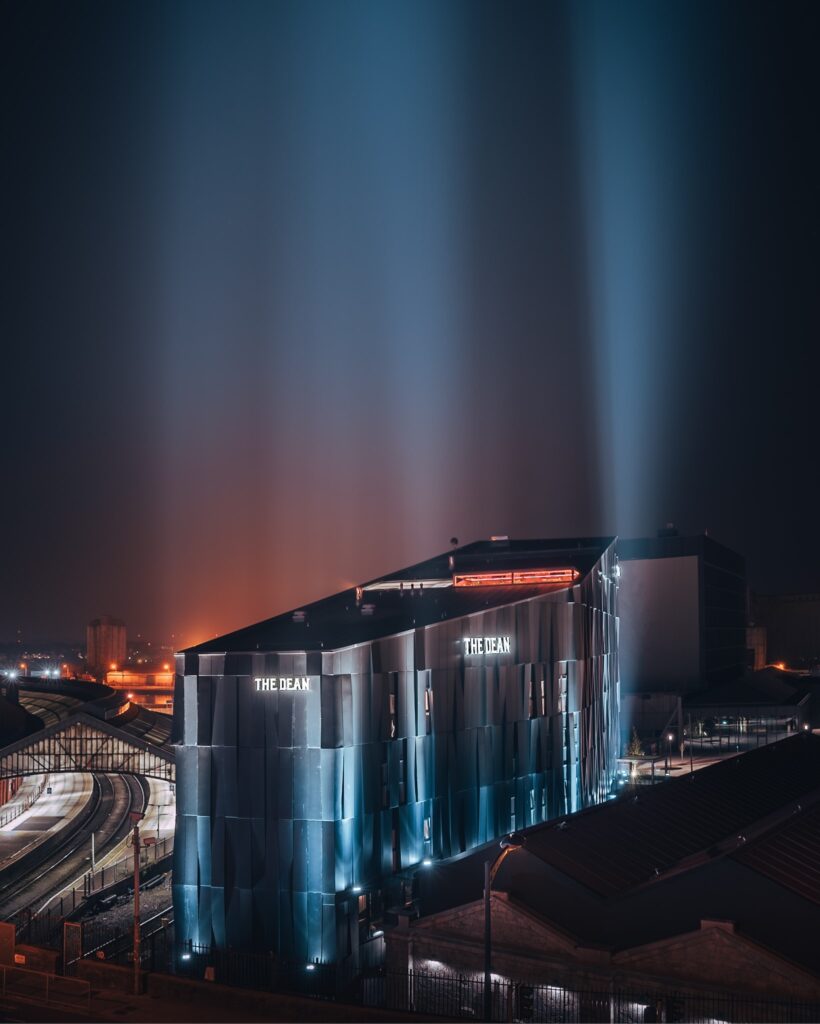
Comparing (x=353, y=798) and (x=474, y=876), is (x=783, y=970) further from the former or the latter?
(x=353, y=798)

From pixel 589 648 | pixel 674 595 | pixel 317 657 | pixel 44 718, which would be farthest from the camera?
pixel 674 595

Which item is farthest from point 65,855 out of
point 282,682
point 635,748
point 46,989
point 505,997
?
point 635,748

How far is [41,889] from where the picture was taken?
66.8 meters

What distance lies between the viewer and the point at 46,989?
3653cm

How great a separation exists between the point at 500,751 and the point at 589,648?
16898 millimetres

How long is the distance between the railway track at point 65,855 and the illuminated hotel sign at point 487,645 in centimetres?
2519

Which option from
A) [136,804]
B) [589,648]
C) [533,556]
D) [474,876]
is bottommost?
[136,804]

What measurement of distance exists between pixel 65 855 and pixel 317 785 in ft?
121

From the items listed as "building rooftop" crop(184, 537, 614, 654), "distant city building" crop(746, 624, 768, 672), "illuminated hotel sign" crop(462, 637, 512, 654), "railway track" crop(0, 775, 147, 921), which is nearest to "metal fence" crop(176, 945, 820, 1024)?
"building rooftop" crop(184, 537, 614, 654)

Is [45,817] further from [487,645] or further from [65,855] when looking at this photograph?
[487,645]

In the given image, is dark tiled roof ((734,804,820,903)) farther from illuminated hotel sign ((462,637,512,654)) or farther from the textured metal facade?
illuminated hotel sign ((462,637,512,654))

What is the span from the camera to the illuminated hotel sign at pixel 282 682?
4981 cm

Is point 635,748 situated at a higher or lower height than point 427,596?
lower

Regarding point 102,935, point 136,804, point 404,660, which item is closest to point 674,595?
point 136,804
